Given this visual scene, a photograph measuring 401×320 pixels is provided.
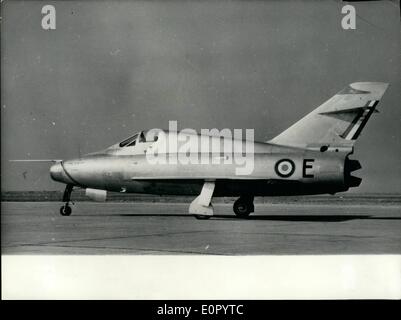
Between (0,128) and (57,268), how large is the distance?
3.84 meters

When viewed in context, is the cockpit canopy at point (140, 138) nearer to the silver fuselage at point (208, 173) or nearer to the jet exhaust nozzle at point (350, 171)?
the silver fuselage at point (208, 173)

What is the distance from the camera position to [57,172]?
1848 centimetres

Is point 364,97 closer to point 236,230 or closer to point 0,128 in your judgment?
point 236,230

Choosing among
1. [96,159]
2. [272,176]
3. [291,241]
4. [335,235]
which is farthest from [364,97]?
[96,159]

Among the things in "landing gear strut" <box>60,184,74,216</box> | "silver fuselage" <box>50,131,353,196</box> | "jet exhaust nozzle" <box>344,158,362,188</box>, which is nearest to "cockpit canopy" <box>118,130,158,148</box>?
"silver fuselage" <box>50,131,353,196</box>

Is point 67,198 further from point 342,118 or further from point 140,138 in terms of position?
point 342,118

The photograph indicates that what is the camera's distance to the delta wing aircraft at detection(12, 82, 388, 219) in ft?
53.8

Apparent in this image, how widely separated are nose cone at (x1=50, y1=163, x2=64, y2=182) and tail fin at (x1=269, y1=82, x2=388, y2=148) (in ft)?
21.8

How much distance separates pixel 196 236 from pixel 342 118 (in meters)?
6.02

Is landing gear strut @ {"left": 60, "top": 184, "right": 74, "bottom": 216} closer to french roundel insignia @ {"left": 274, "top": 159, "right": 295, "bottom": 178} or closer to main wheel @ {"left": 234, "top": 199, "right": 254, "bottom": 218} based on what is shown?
main wheel @ {"left": 234, "top": 199, "right": 254, "bottom": 218}

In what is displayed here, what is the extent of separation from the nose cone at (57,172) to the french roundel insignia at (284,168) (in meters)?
6.32

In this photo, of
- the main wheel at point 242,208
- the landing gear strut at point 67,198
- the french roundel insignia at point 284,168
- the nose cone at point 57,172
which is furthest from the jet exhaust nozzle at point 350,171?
the nose cone at point 57,172

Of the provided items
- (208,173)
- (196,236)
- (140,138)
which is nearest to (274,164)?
(208,173)

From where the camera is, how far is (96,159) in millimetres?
18219
